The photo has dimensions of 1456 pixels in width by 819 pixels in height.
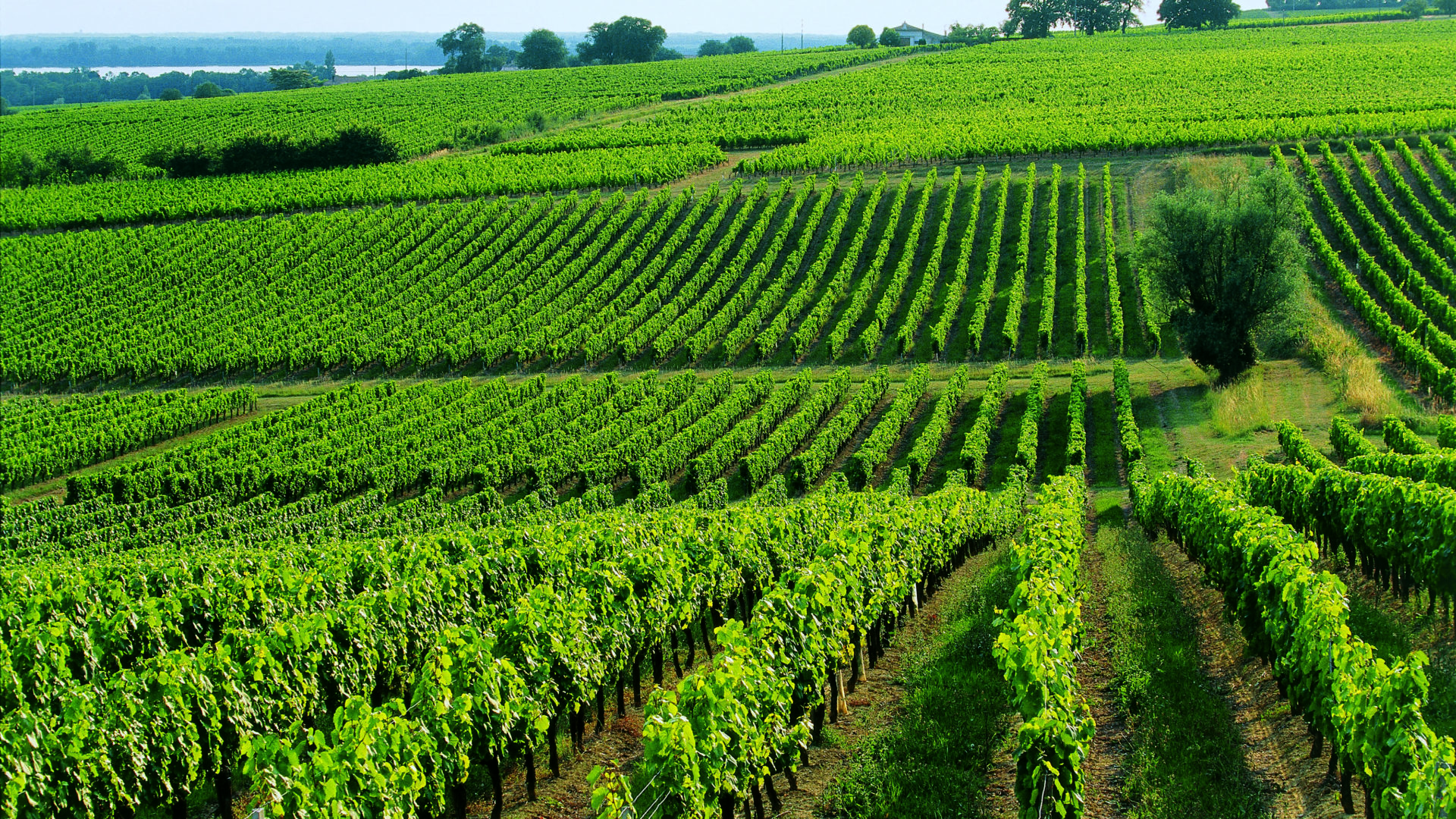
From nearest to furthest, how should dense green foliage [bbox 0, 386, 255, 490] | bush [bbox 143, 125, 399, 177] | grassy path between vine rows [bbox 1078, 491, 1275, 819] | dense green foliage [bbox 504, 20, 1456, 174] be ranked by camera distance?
grassy path between vine rows [bbox 1078, 491, 1275, 819] → dense green foliage [bbox 0, 386, 255, 490] → dense green foliage [bbox 504, 20, 1456, 174] → bush [bbox 143, 125, 399, 177]

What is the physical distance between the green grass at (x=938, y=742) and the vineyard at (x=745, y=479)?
0.09 metres

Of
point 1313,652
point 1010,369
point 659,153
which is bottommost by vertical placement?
point 1010,369

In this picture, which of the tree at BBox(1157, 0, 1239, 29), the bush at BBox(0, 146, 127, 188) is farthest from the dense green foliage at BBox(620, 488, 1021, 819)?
the tree at BBox(1157, 0, 1239, 29)

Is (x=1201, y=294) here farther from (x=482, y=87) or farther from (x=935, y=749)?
(x=482, y=87)

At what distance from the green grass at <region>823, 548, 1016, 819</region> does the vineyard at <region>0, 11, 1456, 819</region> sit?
9 centimetres

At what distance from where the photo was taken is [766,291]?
63.7m

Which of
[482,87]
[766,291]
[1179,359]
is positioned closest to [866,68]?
[482,87]

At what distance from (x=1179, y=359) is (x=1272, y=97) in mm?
59331

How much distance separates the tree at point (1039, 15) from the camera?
576 ft

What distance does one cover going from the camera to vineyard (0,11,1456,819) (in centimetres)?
1452

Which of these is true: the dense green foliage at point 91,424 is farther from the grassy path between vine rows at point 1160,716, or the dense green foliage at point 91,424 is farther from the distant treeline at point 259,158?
the distant treeline at point 259,158

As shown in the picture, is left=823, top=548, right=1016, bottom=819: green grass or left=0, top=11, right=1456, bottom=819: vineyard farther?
left=823, top=548, right=1016, bottom=819: green grass

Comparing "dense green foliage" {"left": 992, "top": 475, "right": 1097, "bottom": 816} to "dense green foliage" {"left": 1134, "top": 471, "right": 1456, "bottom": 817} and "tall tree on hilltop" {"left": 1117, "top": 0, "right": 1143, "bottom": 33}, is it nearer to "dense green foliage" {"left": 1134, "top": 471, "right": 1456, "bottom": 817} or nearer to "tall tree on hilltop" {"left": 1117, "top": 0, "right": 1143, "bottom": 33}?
"dense green foliage" {"left": 1134, "top": 471, "right": 1456, "bottom": 817}

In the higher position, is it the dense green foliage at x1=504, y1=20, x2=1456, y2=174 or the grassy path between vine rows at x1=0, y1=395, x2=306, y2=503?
the dense green foliage at x1=504, y1=20, x2=1456, y2=174
